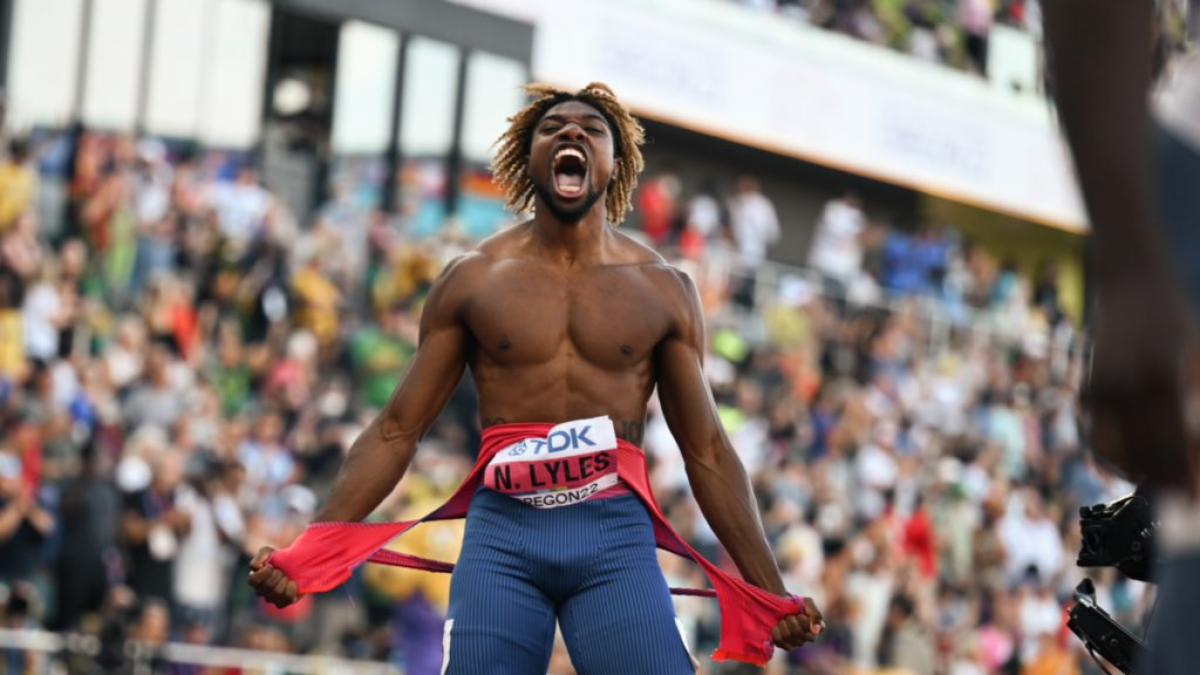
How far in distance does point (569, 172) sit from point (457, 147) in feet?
47.0

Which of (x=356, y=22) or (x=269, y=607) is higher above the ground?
(x=356, y=22)

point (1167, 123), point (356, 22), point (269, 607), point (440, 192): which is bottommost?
point (269, 607)

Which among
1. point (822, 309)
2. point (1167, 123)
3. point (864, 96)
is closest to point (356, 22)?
point (822, 309)

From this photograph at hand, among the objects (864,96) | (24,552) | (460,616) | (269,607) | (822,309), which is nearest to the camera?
(460,616)

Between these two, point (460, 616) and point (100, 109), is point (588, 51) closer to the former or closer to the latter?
point (100, 109)

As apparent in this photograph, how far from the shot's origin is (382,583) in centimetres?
1320

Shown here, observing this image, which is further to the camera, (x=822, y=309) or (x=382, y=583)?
(x=822, y=309)

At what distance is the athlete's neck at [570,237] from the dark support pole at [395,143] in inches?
509

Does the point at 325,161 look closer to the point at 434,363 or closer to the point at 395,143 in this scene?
the point at 395,143

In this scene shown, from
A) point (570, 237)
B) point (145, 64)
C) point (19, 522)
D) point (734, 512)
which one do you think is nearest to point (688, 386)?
point (734, 512)

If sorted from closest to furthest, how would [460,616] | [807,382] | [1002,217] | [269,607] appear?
[460,616] → [269,607] → [807,382] → [1002,217]

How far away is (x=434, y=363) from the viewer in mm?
6277

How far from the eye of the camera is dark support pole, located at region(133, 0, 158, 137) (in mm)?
17828

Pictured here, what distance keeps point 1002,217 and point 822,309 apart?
8.76 metres
